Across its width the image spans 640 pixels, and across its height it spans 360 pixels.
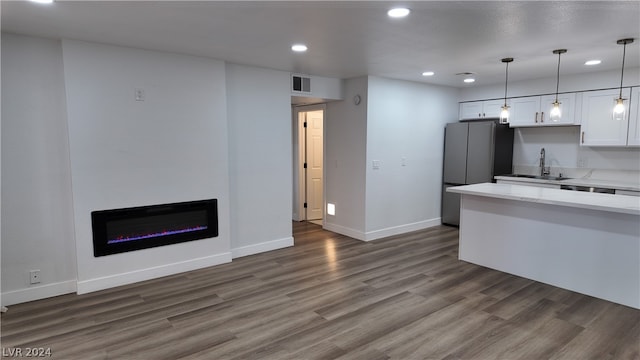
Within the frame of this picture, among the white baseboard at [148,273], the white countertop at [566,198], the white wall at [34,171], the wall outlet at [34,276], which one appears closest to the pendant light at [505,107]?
the white countertop at [566,198]

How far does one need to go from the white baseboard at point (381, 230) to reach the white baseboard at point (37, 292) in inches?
140

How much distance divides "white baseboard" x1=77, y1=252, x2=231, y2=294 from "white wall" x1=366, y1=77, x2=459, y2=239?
7.45ft

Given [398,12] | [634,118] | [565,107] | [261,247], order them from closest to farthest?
[398,12] → [634,118] → [261,247] → [565,107]

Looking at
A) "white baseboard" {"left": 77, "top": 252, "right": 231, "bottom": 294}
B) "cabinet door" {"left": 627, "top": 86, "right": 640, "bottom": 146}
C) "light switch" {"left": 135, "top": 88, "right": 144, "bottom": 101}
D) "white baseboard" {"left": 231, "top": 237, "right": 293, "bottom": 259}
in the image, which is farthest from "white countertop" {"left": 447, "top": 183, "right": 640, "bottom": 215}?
"light switch" {"left": 135, "top": 88, "right": 144, "bottom": 101}

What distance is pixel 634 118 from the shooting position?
4.63 meters

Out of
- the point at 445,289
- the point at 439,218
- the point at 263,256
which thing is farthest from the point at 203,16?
the point at 439,218

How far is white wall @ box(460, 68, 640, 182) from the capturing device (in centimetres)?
491

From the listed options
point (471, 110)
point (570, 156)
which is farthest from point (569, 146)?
point (471, 110)

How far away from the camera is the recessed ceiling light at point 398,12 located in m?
2.55

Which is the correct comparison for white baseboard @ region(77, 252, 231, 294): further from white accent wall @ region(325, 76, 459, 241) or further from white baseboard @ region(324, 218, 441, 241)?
white accent wall @ region(325, 76, 459, 241)

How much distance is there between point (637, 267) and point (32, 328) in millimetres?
5120

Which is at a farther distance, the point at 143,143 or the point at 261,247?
the point at 261,247

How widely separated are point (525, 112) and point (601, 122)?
1.01 m

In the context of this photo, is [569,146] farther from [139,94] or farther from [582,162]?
[139,94]
